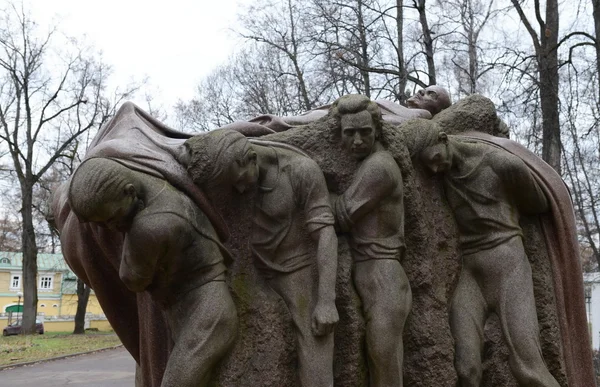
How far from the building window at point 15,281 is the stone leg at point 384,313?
149ft

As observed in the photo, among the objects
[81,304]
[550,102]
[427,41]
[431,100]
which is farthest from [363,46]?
[81,304]

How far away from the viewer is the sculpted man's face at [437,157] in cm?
356

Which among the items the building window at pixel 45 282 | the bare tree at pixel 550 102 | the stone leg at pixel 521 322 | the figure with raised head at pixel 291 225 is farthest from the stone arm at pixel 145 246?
the building window at pixel 45 282

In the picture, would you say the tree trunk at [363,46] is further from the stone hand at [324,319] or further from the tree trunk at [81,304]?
the tree trunk at [81,304]

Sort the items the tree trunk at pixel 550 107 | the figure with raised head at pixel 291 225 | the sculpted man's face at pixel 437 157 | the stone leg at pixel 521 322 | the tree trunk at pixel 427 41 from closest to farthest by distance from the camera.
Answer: the figure with raised head at pixel 291 225
the stone leg at pixel 521 322
the sculpted man's face at pixel 437 157
the tree trunk at pixel 550 107
the tree trunk at pixel 427 41

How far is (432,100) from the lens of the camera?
15.4ft

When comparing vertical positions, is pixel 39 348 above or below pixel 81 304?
below

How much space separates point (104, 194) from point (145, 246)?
12.1 inches

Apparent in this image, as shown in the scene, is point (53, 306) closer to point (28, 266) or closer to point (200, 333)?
point (28, 266)

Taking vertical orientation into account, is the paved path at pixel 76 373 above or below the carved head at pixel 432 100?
below

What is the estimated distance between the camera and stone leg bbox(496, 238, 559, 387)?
3.37m

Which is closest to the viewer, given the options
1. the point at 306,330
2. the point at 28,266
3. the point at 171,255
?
the point at 171,255

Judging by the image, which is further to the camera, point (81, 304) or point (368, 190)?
point (81, 304)

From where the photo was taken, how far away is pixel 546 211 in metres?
3.80
